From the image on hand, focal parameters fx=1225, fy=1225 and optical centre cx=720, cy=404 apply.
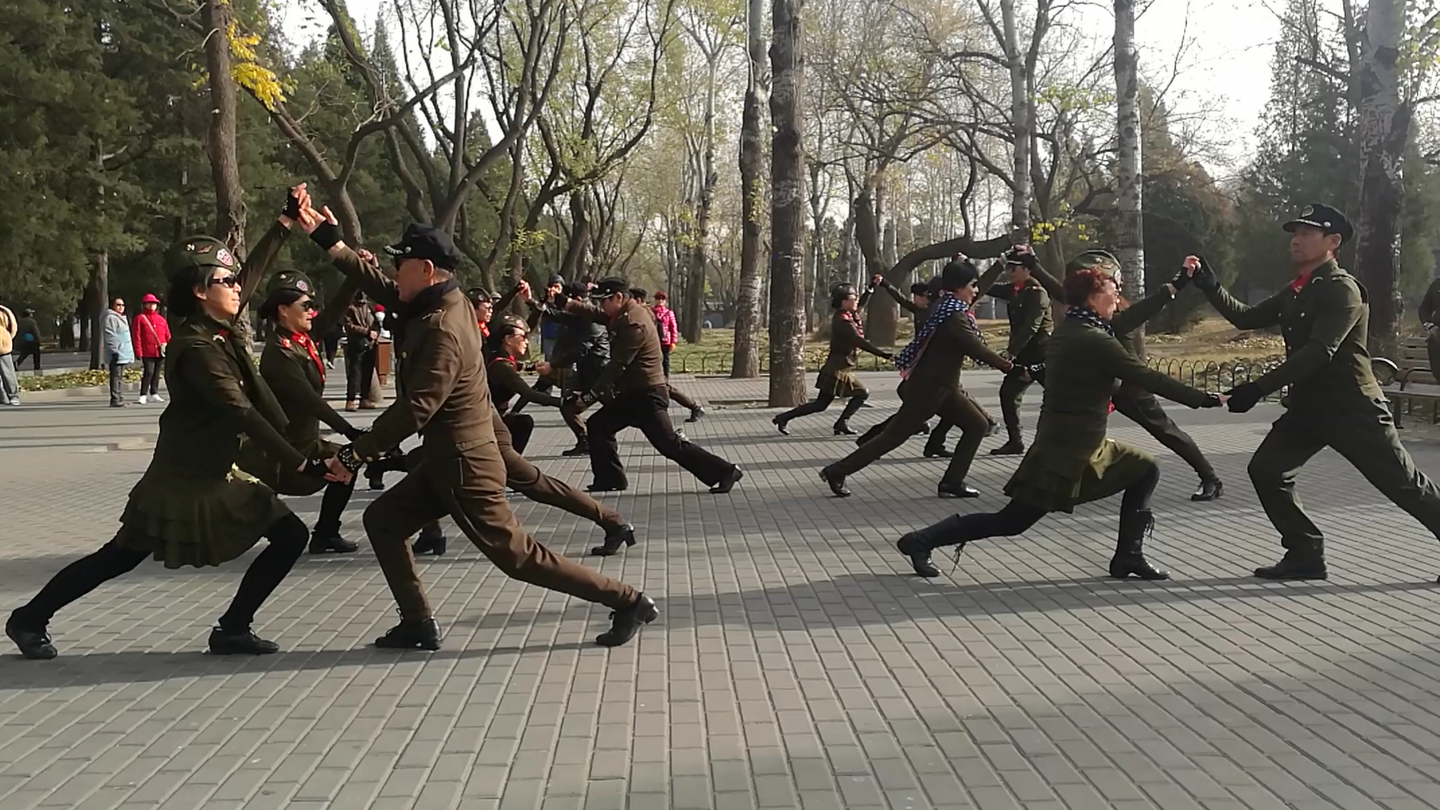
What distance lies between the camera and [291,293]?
7266 mm

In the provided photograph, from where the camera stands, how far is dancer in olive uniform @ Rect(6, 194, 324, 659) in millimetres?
5250

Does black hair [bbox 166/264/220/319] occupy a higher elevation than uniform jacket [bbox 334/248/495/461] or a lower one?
higher

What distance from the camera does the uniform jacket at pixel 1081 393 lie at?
6297mm

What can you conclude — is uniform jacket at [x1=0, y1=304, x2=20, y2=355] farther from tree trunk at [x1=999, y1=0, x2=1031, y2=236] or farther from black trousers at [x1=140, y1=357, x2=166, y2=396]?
tree trunk at [x1=999, y1=0, x2=1031, y2=236]

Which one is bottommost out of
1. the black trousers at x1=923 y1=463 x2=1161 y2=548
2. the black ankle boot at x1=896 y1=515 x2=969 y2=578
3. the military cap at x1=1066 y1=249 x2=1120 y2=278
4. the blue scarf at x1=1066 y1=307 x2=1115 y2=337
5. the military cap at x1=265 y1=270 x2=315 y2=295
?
the black ankle boot at x1=896 y1=515 x2=969 y2=578

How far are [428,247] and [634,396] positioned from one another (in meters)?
4.34

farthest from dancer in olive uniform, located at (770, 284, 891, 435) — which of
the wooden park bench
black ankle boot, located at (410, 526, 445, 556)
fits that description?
black ankle boot, located at (410, 526, 445, 556)

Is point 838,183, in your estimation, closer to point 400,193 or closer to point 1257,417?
point 400,193

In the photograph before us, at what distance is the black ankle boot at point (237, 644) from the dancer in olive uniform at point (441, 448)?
0.67m

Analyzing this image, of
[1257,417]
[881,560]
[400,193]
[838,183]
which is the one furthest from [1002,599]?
[400,193]

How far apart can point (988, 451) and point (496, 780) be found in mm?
9704

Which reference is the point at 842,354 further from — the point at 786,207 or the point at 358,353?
the point at 358,353

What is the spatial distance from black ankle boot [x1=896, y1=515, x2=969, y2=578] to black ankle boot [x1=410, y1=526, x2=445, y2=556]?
301 centimetres

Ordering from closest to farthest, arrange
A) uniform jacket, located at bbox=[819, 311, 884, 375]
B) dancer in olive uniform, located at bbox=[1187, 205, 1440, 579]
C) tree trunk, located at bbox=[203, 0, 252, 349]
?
dancer in olive uniform, located at bbox=[1187, 205, 1440, 579]
uniform jacket, located at bbox=[819, 311, 884, 375]
tree trunk, located at bbox=[203, 0, 252, 349]
